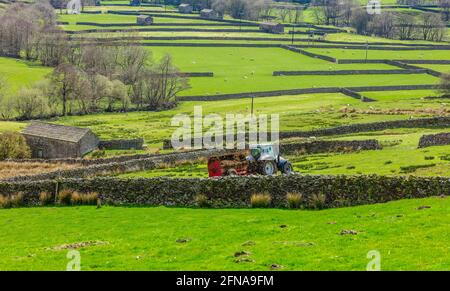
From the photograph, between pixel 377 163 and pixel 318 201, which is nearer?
pixel 318 201

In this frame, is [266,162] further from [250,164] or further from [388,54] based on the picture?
[388,54]

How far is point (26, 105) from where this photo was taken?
10856 cm

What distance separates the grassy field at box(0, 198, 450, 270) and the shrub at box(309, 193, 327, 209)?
94 cm

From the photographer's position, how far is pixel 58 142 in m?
68.7

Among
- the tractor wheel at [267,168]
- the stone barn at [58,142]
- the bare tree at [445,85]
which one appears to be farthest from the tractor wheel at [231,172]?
the bare tree at [445,85]

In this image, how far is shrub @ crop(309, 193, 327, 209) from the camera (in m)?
→ 29.5

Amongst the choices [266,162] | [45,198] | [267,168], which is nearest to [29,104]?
[45,198]

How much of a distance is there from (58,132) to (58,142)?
5.18 ft

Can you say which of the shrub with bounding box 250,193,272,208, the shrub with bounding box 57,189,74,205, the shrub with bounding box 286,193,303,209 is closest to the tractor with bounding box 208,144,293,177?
the shrub with bounding box 250,193,272,208

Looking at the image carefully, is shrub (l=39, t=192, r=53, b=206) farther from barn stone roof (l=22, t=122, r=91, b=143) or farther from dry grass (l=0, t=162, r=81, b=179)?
barn stone roof (l=22, t=122, r=91, b=143)

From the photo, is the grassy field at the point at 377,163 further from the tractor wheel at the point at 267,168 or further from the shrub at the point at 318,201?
the shrub at the point at 318,201

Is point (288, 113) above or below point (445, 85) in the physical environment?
below

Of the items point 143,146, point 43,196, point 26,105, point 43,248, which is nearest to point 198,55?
point 26,105
